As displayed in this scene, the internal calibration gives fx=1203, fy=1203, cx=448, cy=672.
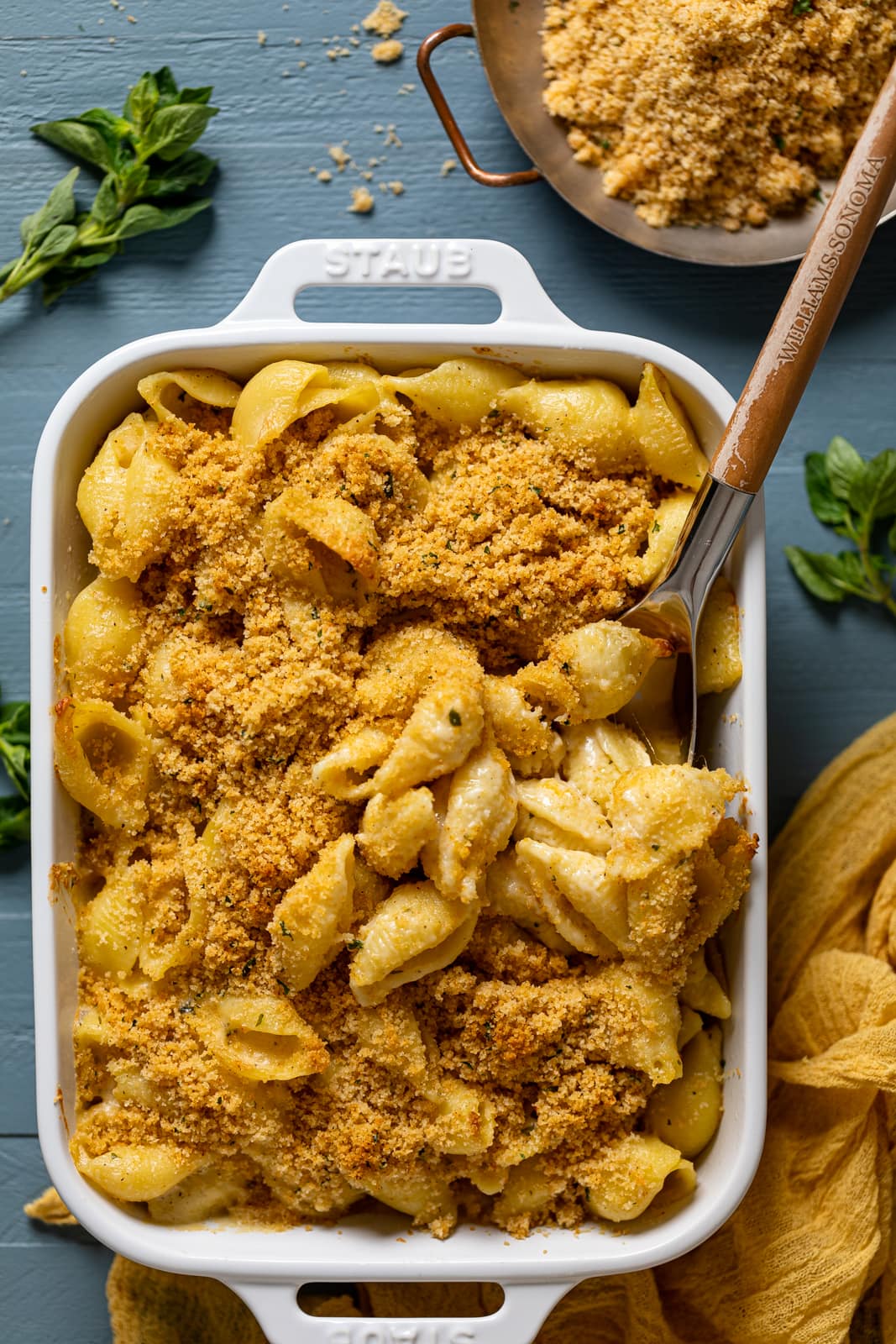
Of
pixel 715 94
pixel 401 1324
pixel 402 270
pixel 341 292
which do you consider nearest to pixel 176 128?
pixel 341 292

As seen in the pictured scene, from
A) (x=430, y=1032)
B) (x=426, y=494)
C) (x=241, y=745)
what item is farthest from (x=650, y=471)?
(x=430, y=1032)

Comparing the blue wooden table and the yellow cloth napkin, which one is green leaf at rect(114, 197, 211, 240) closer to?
the blue wooden table

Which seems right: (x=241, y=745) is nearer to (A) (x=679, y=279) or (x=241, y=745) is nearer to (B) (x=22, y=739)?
(B) (x=22, y=739)

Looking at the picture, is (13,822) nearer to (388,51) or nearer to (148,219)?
(148,219)

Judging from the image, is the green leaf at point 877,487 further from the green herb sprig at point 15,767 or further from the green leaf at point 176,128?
the green herb sprig at point 15,767

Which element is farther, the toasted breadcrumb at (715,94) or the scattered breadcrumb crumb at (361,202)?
the scattered breadcrumb crumb at (361,202)

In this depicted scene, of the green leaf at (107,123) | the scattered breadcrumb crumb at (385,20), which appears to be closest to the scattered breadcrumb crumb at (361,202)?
the scattered breadcrumb crumb at (385,20)
